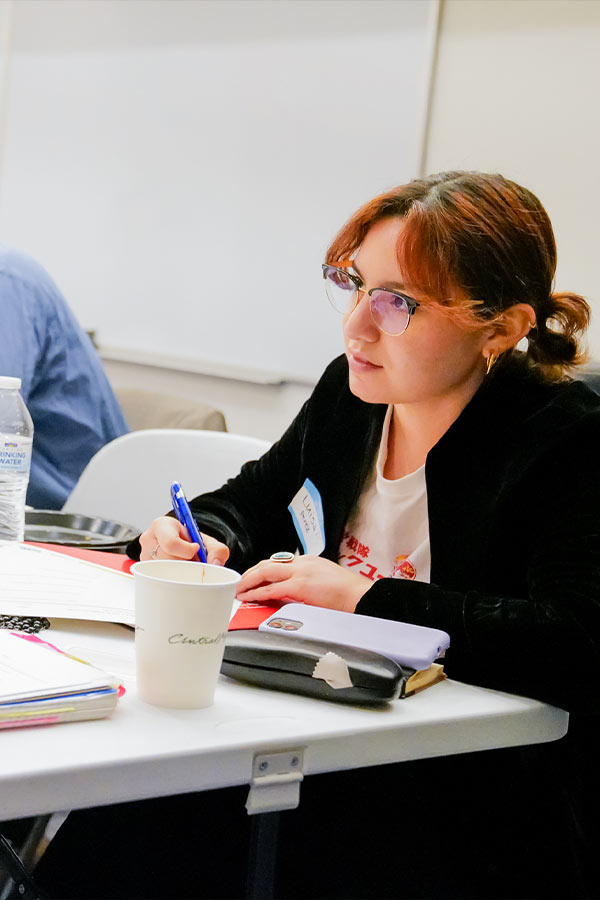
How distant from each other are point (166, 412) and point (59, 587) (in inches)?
65.4

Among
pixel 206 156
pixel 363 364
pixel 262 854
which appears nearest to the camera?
pixel 262 854

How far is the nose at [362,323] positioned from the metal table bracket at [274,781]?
0.64 m

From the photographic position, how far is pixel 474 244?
123cm

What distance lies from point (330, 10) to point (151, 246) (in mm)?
1112

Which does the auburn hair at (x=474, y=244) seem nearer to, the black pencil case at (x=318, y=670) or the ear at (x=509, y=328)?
the ear at (x=509, y=328)

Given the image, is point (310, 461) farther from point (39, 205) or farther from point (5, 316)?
point (39, 205)

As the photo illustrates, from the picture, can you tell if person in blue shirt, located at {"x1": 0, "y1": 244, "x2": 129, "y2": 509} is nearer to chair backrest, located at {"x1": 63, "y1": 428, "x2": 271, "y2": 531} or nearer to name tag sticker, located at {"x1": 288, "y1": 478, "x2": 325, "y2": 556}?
chair backrest, located at {"x1": 63, "y1": 428, "x2": 271, "y2": 531}

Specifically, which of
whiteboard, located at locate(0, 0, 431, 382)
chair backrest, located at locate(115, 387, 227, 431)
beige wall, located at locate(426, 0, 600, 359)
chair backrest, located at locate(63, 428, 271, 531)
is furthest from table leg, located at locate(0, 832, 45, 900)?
whiteboard, located at locate(0, 0, 431, 382)

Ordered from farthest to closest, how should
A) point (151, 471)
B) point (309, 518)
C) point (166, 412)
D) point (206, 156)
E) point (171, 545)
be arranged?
point (206, 156)
point (166, 412)
point (151, 471)
point (309, 518)
point (171, 545)

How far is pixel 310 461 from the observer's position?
4.86ft

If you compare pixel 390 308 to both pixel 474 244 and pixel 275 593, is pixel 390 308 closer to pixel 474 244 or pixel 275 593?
pixel 474 244

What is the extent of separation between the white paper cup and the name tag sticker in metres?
0.58

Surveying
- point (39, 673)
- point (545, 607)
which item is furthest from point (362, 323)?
point (39, 673)

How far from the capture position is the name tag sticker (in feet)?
4.46
